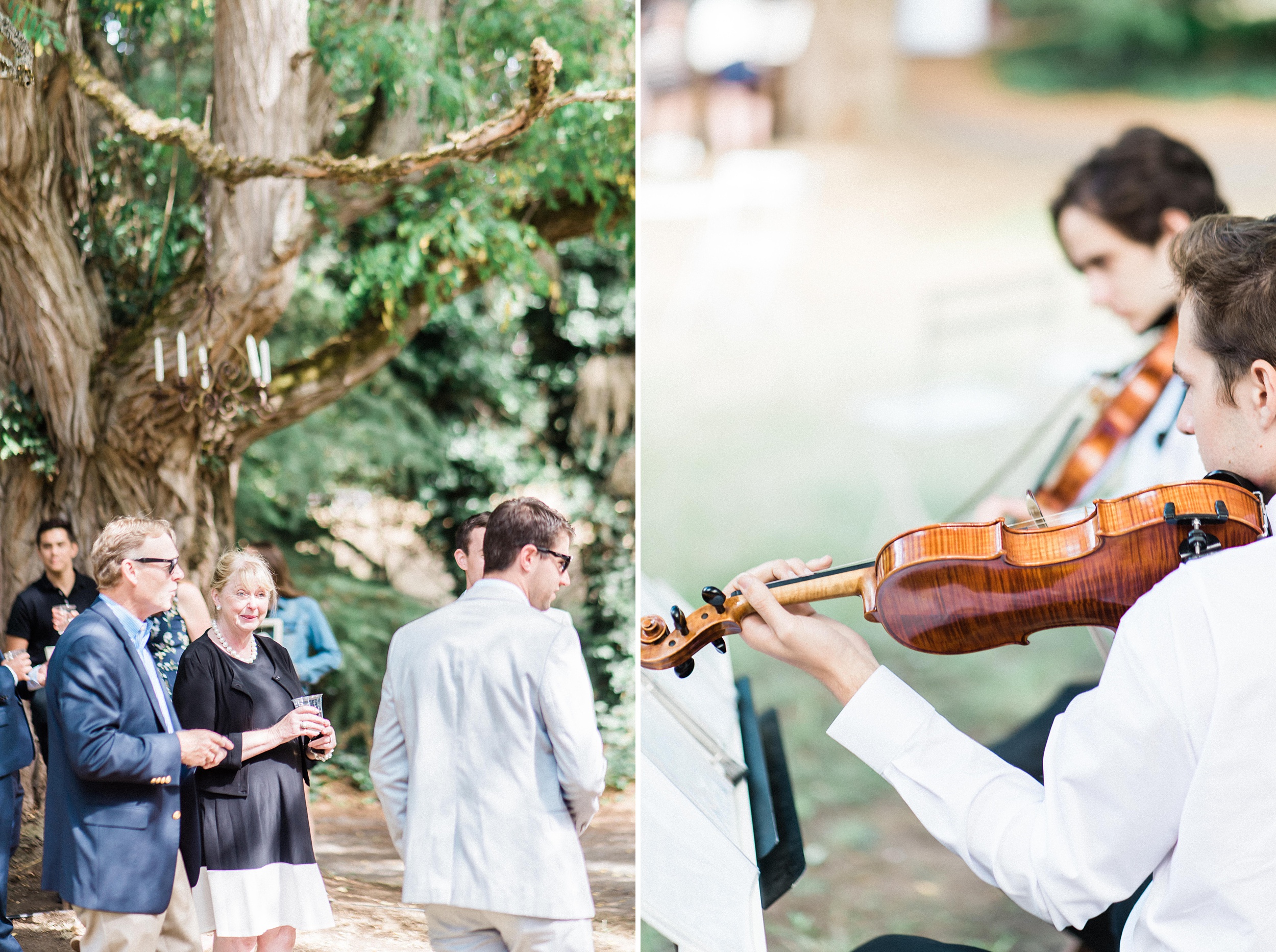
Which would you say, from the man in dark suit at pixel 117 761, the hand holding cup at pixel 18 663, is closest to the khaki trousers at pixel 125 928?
the man in dark suit at pixel 117 761

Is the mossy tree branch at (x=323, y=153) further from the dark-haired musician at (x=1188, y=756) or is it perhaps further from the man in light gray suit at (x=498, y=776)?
the dark-haired musician at (x=1188, y=756)

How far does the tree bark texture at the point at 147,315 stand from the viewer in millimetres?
4648

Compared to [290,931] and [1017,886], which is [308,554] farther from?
[1017,886]

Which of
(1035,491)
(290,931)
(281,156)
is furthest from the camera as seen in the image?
(281,156)

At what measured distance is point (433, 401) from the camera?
7.59 metres

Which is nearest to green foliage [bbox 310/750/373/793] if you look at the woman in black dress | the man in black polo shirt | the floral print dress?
the man in black polo shirt

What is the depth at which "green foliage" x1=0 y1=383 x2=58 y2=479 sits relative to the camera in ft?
15.8

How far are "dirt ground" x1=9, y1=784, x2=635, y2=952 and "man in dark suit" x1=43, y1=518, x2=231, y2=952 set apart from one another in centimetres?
148

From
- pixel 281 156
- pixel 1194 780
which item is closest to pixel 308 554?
pixel 281 156

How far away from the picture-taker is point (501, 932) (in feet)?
7.71

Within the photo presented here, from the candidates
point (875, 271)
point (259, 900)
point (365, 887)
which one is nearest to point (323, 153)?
point (875, 271)

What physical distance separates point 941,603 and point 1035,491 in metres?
2.24

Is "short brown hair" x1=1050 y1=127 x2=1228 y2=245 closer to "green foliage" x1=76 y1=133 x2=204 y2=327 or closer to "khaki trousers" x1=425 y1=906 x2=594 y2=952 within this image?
"khaki trousers" x1=425 y1=906 x2=594 y2=952

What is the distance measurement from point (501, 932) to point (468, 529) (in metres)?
1.09
